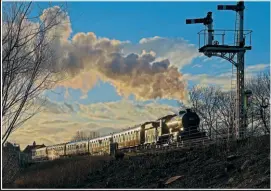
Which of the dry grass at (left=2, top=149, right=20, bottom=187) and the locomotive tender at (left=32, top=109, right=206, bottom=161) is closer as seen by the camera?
the dry grass at (left=2, top=149, right=20, bottom=187)

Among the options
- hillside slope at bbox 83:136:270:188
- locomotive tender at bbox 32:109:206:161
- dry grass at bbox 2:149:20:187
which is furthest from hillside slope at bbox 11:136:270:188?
locomotive tender at bbox 32:109:206:161

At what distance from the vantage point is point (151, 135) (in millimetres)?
34469

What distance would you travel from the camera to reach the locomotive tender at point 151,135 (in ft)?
93.8

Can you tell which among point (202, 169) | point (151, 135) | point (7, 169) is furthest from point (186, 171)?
point (151, 135)

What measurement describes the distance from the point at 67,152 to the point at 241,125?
36.2 metres

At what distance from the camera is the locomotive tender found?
28.6 meters

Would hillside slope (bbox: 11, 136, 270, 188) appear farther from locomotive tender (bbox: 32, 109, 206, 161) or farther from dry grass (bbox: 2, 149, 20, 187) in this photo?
locomotive tender (bbox: 32, 109, 206, 161)

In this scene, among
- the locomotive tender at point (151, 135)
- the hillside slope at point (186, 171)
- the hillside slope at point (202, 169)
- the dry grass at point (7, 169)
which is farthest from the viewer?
the locomotive tender at point (151, 135)

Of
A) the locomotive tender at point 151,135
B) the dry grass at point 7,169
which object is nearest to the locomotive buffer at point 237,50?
the locomotive tender at point 151,135

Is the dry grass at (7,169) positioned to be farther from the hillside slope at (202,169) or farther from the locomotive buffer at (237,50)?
the locomotive buffer at (237,50)

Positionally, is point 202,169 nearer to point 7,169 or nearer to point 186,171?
point 186,171

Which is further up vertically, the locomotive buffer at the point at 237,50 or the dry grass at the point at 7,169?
the locomotive buffer at the point at 237,50

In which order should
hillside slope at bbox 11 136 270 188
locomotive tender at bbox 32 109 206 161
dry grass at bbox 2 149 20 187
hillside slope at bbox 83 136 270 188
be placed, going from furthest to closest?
locomotive tender at bbox 32 109 206 161
dry grass at bbox 2 149 20 187
hillside slope at bbox 11 136 270 188
hillside slope at bbox 83 136 270 188

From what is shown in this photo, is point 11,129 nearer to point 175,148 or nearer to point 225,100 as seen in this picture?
point 175,148
